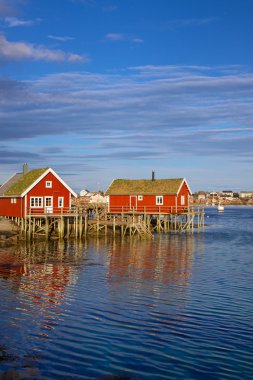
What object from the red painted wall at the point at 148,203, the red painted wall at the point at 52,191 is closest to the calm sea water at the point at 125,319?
the red painted wall at the point at 52,191

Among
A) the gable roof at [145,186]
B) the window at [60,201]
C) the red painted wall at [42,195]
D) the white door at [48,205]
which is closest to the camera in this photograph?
the red painted wall at [42,195]

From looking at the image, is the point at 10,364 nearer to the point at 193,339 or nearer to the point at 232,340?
the point at 193,339

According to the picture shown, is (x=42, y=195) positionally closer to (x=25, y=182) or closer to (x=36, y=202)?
(x=36, y=202)

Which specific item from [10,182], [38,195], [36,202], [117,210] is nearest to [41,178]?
[38,195]

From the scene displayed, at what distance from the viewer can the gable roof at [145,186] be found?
59.1 m

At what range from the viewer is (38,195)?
48250mm

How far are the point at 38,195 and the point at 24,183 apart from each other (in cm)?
249

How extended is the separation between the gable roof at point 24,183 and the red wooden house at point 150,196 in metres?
11.7

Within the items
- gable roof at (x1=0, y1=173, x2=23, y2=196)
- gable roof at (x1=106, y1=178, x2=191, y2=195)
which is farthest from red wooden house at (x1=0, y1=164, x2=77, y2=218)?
gable roof at (x1=106, y1=178, x2=191, y2=195)

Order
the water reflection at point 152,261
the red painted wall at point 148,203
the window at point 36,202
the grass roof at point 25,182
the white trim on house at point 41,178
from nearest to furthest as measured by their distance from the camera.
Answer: the water reflection at point 152,261 < the white trim on house at point 41,178 < the window at point 36,202 < the grass roof at point 25,182 < the red painted wall at point 148,203

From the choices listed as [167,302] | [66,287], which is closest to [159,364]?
[167,302]

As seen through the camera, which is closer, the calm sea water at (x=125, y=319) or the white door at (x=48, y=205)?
the calm sea water at (x=125, y=319)

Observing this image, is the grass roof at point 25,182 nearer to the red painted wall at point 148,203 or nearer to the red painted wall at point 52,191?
the red painted wall at point 52,191

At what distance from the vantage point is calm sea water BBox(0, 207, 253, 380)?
43.4 feet
